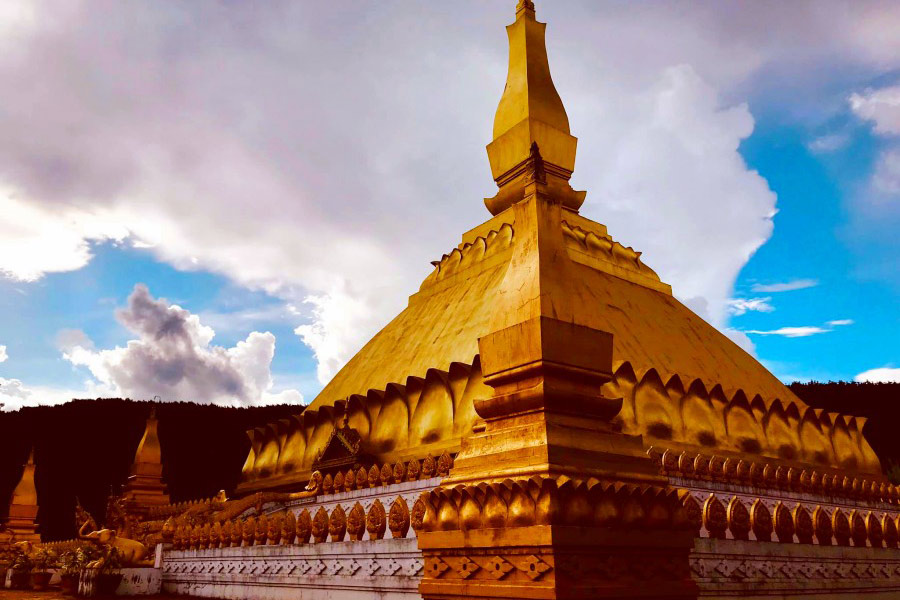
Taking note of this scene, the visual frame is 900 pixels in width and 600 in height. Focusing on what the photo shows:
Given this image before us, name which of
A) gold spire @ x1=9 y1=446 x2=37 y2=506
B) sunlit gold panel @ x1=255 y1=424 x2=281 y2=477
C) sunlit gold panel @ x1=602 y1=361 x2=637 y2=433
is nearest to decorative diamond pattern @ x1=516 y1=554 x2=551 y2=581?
sunlit gold panel @ x1=602 y1=361 x2=637 y2=433

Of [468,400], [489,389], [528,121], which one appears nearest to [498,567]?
[528,121]

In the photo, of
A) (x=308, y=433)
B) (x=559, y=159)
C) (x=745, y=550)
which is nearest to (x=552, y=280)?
(x=559, y=159)

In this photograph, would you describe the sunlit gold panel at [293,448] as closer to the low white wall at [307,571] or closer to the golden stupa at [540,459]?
the golden stupa at [540,459]

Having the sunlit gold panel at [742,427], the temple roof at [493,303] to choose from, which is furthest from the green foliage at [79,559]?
the sunlit gold panel at [742,427]

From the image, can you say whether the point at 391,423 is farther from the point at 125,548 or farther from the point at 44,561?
the point at 44,561

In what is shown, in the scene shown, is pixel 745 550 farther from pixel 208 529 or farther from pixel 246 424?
pixel 246 424

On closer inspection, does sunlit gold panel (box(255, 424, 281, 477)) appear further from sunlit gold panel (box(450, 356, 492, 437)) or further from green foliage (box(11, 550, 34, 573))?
green foliage (box(11, 550, 34, 573))

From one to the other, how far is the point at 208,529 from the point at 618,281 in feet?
23.8

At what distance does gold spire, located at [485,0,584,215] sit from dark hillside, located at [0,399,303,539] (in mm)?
19279

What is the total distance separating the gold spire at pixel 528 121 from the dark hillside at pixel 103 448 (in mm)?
19279

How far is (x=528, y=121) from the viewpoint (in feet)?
17.2

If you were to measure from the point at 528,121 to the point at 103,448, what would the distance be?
25.3m

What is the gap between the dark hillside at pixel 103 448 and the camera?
80.9ft

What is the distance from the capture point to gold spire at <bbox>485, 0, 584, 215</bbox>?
5215mm
